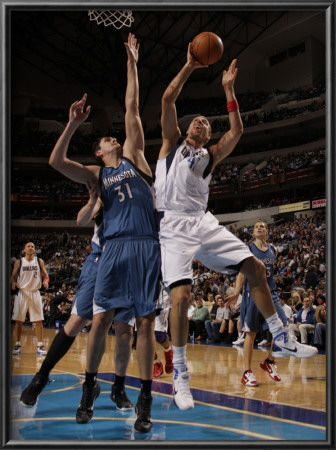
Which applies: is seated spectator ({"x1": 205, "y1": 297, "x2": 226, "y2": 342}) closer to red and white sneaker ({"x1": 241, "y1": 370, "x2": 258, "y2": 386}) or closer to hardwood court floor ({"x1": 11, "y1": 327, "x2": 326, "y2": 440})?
hardwood court floor ({"x1": 11, "y1": 327, "x2": 326, "y2": 440})

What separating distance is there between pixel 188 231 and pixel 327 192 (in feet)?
3.72

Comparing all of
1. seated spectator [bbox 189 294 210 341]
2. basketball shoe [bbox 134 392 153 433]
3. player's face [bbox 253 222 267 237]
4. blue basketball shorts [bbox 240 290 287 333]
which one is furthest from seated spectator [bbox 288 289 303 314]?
basketball shoe [bbox 134 392 153 433]

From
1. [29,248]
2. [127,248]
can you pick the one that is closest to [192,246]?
[127,248]

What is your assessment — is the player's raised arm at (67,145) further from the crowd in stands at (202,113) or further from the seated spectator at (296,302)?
the seated spectator at (296,302)

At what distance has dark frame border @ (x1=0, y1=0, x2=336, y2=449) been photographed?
147 inches

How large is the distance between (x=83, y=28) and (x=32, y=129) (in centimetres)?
202

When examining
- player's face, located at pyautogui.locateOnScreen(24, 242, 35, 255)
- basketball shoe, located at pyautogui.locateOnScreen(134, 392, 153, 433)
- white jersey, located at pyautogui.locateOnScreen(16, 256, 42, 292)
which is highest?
player's face, located at pyautogui.locateOnScreen(24, 242, 35, 255)

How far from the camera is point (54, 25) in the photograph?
5.22m

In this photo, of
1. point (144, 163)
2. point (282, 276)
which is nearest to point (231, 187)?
point (282, 276)

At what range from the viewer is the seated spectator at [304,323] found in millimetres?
8074

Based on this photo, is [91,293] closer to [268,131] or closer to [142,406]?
[142,406]

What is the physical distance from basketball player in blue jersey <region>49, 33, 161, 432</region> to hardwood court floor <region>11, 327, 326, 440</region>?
28cm

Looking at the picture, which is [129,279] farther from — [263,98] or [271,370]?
[263,98]

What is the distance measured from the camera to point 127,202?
419 centimetres
